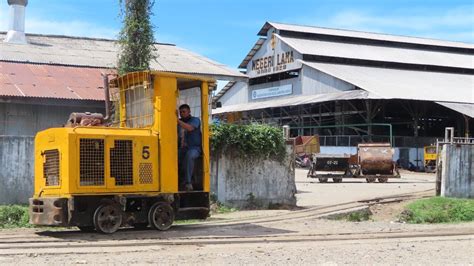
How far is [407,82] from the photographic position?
47.3m

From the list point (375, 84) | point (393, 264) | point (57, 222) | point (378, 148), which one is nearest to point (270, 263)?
point (393, 264)

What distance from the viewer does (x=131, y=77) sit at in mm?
11906

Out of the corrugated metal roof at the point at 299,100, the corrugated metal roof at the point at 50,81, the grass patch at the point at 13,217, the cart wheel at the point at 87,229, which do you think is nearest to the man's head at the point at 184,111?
the cart wheel at the point at 87,229

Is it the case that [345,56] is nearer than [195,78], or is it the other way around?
[195,78]

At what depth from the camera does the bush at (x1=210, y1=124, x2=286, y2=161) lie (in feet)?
54.4

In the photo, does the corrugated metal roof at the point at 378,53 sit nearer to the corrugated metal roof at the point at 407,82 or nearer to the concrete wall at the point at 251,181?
the corrugated metal roof at the point at 407,82

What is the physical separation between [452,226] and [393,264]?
22.1 ft

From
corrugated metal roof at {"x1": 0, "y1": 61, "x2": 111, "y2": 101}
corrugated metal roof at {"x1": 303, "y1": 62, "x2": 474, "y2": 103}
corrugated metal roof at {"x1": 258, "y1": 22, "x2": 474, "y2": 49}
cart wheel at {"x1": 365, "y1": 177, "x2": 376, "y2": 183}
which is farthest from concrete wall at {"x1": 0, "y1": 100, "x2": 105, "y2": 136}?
corrugated metal roof at {"x1": 258, "y1": 22, "x2": 474, "y2": 49}

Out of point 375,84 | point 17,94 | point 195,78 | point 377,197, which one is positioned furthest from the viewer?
point 375,84

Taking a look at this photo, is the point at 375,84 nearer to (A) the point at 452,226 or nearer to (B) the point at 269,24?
(B) the point at 269,24

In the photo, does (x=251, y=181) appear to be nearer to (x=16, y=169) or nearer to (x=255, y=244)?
(x=16, y=169)

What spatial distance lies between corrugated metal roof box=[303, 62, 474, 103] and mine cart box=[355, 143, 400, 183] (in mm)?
10245

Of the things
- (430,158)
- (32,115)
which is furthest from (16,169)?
(430,158)

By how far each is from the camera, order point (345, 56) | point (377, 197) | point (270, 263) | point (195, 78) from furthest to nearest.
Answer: point (345, 56)
point (377, 197)
point (195, 78)
point (270, 263)
